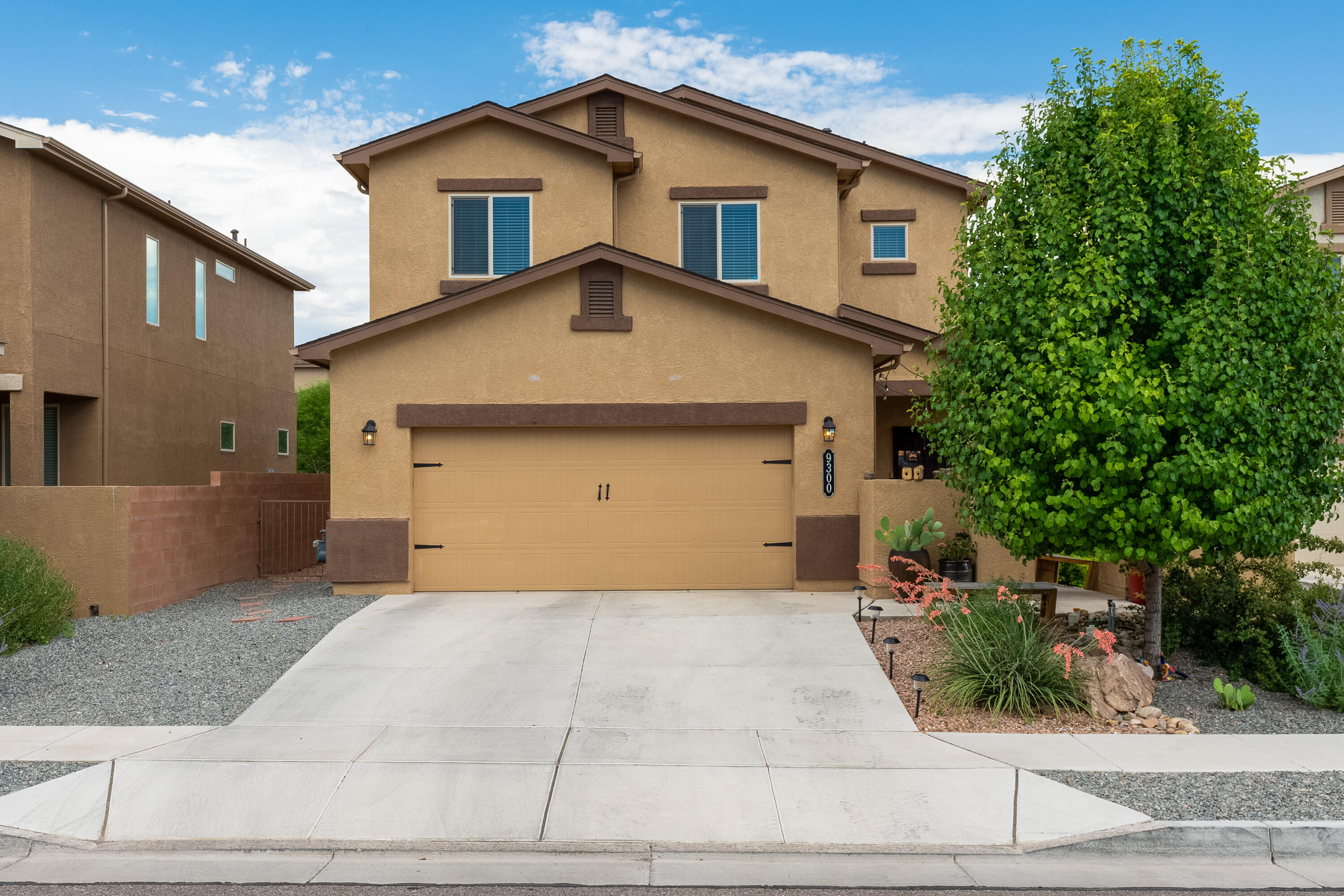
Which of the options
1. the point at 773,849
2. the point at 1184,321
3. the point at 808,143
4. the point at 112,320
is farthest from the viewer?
the point at 112,320

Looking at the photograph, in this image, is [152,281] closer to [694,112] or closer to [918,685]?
[694,112]

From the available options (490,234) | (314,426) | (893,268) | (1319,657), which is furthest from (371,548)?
(314,426)

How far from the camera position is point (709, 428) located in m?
12.5

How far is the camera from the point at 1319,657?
8039 mm

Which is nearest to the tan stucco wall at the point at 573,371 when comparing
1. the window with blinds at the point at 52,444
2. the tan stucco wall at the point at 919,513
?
the tan stucco wall at the point at 919,513

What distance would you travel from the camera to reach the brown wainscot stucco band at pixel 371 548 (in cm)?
1225

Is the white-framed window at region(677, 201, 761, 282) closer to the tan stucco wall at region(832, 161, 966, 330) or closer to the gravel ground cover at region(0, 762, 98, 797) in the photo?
the tan stucco wall at region(832, 161, 966, 330)

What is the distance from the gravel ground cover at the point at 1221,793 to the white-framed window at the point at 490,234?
36.9 feet

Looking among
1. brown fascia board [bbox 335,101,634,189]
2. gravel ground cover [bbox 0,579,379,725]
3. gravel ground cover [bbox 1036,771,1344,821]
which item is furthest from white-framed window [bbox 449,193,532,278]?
gravel ground cover [bbox 1036,771,1344,821]

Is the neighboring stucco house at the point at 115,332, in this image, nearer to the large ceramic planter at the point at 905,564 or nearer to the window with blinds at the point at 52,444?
the window with blinds at the point at 52,444

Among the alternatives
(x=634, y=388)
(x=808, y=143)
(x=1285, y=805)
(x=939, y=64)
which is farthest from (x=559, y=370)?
(x=939, y=64)

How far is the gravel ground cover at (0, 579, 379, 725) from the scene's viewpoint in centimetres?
784

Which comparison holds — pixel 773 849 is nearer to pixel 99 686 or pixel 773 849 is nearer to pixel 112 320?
pixel 99 686

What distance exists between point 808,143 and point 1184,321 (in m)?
8.79
